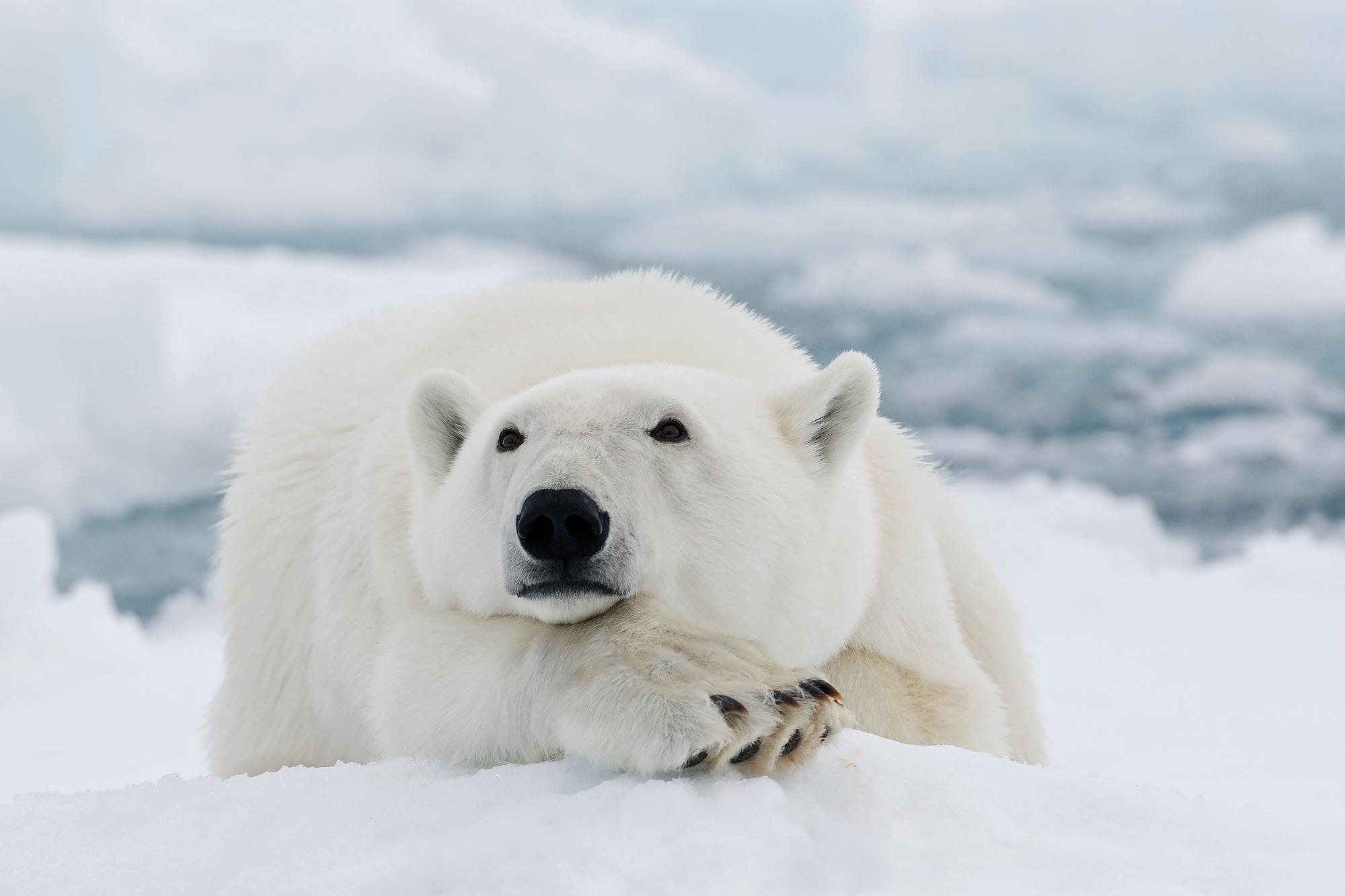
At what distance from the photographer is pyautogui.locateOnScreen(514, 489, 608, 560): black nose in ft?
11.6

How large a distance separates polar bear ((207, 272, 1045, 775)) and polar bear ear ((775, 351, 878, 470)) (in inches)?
0.4

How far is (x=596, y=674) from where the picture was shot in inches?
136

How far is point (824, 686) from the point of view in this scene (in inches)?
130

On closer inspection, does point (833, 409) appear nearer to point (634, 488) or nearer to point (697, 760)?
point (634, 488)

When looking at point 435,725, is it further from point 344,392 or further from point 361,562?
point 344,392

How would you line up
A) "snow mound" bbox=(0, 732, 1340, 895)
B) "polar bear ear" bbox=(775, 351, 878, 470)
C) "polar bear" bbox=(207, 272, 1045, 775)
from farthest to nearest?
1. "polar bear ear" bbox=(775, 351, 878, 470)
2. "polar bear" bbox=(207, 272, 1045, 775)
3. "snow mound" bbox=(0, 732, 1340, 895)

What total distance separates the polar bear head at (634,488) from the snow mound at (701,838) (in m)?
0.62

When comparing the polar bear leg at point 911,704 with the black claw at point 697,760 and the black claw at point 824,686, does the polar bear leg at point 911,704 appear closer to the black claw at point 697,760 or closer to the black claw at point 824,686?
the black claw at point 824,686

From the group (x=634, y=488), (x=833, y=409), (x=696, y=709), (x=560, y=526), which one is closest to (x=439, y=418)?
(x=634, y=488)

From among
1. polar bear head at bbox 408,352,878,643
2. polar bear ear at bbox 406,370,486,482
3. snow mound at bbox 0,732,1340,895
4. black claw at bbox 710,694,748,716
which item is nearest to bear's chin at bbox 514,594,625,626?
polar bear head at bbox 408,352,878,643

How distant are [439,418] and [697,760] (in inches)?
74.7

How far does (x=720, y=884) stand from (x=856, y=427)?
2.07 meters

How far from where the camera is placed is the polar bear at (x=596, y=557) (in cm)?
353

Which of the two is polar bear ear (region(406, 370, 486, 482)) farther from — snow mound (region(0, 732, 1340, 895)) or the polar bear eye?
snow mound (region(0, 732, 1340, 895))
